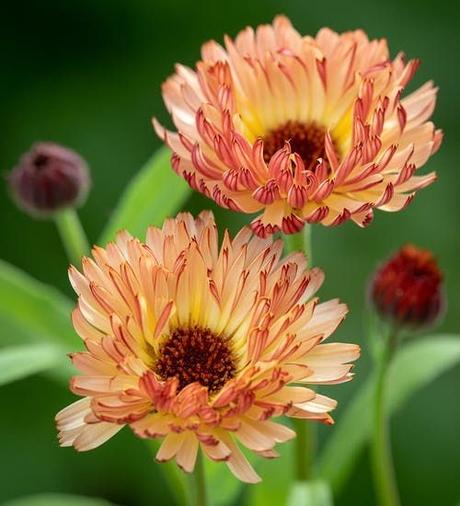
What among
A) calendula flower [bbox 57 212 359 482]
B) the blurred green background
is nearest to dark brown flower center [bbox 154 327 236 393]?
calendula flower [bbox 57 212 359 482]

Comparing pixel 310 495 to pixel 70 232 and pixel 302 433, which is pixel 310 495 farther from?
pixel 70 232

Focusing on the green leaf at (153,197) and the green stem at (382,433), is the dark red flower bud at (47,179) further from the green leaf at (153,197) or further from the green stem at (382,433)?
the green stem at (382,433)

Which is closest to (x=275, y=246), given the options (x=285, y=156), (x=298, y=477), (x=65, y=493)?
(x=285, y=156)

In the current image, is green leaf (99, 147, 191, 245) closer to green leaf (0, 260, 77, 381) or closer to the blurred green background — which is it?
green leaf (0, 260, 77, 381)

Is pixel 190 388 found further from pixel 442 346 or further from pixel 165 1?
pixel 165 1

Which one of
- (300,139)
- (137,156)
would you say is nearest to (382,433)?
(300,139)

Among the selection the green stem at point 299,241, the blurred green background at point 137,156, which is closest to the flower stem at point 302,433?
the green stem at point 299,241
